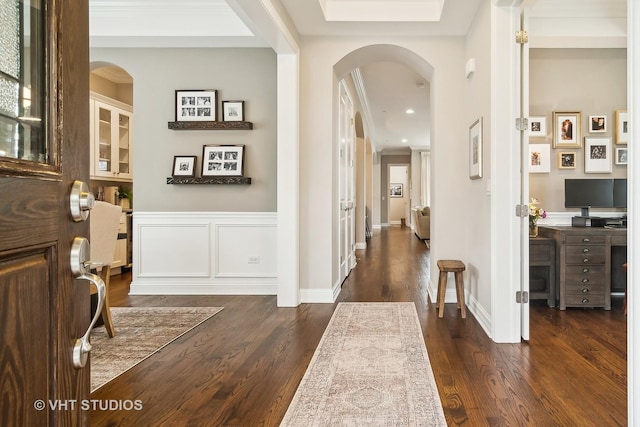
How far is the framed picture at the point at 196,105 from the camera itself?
168 inches

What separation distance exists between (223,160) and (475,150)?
2437 millimetres

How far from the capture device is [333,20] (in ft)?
11.7

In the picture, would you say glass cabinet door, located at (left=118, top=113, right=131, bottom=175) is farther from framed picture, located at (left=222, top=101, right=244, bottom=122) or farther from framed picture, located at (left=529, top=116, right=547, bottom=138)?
framed picture, located at (left=529, top=116, right=547, bottom=138)

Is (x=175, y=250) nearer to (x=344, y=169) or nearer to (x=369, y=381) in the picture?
(x=344, y=169)

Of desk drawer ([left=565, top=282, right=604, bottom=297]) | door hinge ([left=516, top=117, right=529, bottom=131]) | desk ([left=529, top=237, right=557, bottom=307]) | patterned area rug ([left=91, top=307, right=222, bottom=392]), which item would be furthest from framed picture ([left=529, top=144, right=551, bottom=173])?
patterned area rug ([left=91, top=307, right=222, bottom=392])

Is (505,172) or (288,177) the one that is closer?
(505,172)

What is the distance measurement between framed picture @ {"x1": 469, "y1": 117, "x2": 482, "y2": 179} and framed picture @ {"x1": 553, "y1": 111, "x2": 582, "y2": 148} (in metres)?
1.24

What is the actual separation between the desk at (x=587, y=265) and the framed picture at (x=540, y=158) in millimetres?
851

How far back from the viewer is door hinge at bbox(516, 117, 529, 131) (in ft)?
8.98

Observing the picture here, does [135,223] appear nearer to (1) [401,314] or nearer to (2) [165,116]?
(2) [165,116]

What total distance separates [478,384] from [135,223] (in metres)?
3.62

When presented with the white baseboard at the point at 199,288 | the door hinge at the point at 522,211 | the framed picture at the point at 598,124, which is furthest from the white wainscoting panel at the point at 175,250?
the framed picture at the point at 598,124
